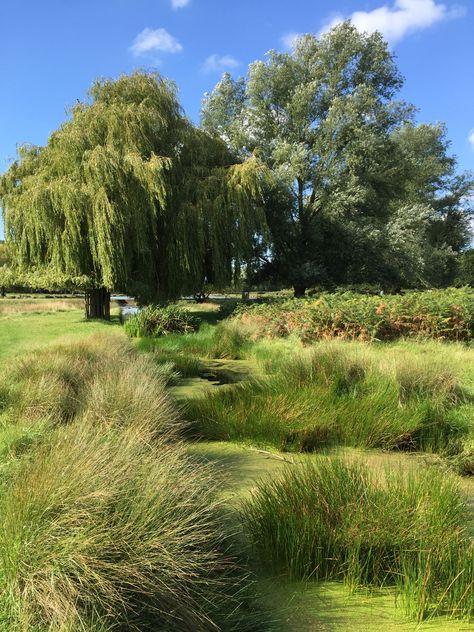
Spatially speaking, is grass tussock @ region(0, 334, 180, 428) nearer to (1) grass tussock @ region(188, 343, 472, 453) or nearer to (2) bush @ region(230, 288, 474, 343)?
(1) grass tussock @ region(188, 343, 472, 453)

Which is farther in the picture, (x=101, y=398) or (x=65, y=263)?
(x=65, y=263)

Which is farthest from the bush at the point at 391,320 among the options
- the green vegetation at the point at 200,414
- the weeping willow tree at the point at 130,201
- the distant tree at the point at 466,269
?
the distant tree at the point at 466,269

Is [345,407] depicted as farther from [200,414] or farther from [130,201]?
[130,201]

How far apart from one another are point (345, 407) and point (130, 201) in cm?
1209

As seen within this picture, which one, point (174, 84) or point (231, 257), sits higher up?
point (174, 84)

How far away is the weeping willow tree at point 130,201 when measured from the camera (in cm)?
1549

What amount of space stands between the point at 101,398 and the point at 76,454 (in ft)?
7.15

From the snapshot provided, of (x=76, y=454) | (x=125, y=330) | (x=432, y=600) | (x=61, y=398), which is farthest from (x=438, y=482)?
(x=125, y=330)

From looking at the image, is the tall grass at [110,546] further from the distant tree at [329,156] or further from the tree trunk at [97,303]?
the distant tree at [329,156]

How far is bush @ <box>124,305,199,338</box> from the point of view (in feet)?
43.3

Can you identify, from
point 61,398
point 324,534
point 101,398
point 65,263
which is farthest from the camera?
point 65,263

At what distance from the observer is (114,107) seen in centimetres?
1691

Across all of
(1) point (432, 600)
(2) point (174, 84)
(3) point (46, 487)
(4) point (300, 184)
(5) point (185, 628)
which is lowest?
(1) point (432, 600)

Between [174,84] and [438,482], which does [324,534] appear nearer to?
[438,482]
